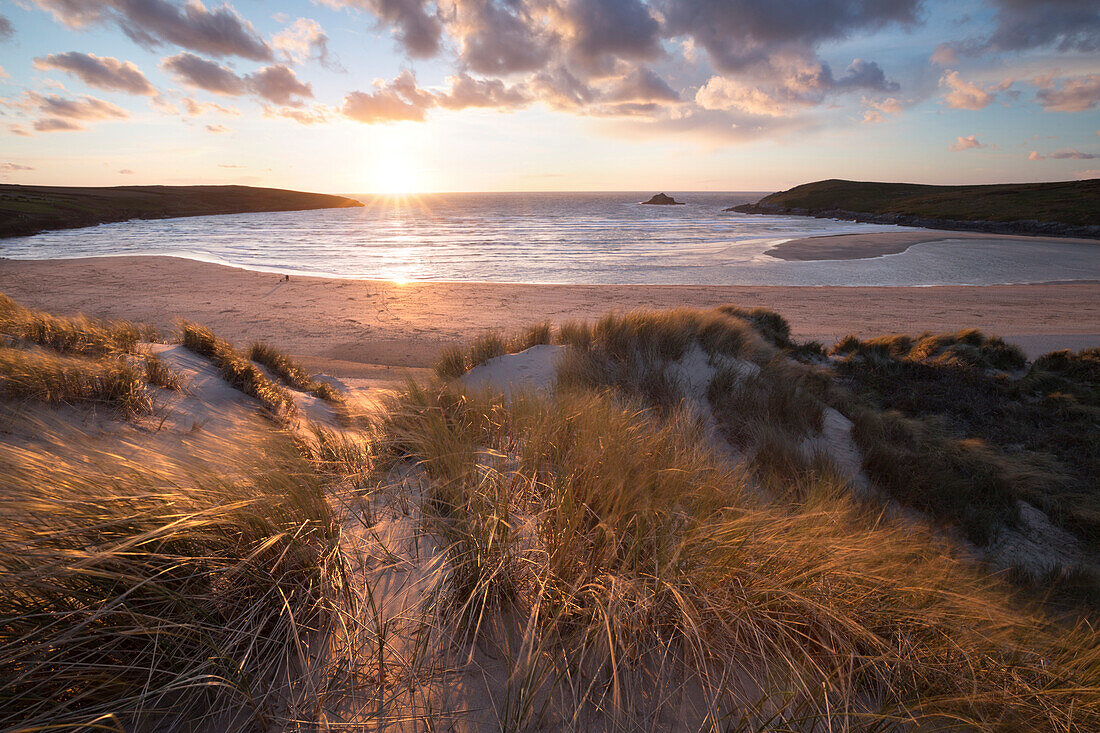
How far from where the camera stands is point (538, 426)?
10.8 feet

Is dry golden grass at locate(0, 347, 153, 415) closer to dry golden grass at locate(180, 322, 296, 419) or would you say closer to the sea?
dry golden grass at locate(180, 322, 296, 419)

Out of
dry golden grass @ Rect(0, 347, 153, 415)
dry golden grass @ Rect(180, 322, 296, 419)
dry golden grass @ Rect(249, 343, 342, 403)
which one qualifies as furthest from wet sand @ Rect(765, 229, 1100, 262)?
dry golden grass @ Rect(0, 347, 153, 415)

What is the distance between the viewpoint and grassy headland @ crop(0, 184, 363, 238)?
4581 cm

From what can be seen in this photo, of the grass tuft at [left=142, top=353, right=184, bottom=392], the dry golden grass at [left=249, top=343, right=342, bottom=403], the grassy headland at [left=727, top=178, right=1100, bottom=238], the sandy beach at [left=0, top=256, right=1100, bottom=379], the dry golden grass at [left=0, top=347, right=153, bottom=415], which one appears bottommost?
the sandy beach at [left=0, top=256, right=1100, bottom=379]

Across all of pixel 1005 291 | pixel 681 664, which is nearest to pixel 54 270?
pixel 681 664

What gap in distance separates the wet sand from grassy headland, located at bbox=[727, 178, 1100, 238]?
22.6 feet

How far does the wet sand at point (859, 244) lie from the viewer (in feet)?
103

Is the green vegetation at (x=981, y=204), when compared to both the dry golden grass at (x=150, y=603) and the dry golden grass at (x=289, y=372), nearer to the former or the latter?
A: the dry golden grass at (x=289, y=372)

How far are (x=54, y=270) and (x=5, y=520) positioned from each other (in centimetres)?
2938

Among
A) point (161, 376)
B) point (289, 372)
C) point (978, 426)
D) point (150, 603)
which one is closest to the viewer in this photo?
point (150, 603)

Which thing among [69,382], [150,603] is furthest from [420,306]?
[150,603]

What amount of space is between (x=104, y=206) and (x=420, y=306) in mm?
78195

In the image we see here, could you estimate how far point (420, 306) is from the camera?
16.7m

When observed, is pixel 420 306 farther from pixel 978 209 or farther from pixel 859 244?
pixel 978 209
